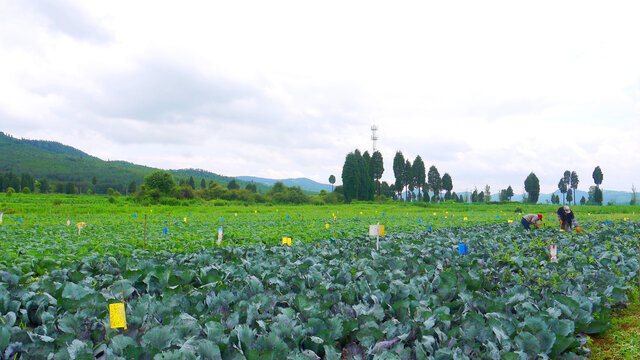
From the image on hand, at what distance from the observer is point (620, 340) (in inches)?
169

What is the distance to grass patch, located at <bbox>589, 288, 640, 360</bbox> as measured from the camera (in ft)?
13.0

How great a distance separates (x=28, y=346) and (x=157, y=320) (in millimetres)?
993

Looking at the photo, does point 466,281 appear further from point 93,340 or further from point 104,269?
point 104,269

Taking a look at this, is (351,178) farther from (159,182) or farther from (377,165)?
(159,182)

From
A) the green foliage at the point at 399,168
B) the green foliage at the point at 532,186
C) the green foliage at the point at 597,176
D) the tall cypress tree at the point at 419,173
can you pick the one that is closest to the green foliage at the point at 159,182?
the green foliage at the point at 399,168

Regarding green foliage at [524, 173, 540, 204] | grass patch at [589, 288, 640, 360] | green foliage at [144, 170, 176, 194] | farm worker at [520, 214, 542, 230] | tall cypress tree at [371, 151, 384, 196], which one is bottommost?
grass patch at [589, 288, 640, 360]

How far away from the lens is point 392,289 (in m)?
4.58

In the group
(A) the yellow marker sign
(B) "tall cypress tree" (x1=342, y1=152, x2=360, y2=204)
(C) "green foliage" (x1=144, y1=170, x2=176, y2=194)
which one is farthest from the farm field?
(B) "tall cypress tree" (x1=342, y1=152, x2=360, y2=204)

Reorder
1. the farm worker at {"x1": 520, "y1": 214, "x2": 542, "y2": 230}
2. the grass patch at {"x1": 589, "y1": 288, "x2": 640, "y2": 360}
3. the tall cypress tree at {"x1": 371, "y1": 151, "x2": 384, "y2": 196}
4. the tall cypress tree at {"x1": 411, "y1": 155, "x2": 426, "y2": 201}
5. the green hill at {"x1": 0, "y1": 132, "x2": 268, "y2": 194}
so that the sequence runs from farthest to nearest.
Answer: the green hill at {"x1": 0, "y1": 132, "x2": 268, "y2": 194}
the tall cypress tree at {"x1": 411, "y1": 155, "x2": 426, "y2": 201}
the tall cypress tree at {"x1": 371, "y1": 151, "x2": 384, "y2": 196}
the farm worker at {"x1": 520, "y1": 214, "x2": 542, "y2": 230}
the grass patch at {"x1": 589, "y1": 288, "x2": 640, "y2": 360}


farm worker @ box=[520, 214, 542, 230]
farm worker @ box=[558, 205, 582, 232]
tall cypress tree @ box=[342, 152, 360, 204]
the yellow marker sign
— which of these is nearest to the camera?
the yellow marker sign

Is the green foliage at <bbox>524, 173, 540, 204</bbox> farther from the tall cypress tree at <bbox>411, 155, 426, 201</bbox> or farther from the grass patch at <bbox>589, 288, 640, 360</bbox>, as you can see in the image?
the grass patch at <bbox>589, 288, 640, 360</bbox>

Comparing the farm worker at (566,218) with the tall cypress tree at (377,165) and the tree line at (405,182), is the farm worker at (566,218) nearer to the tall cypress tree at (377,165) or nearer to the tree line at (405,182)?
the tree line at (405,182)

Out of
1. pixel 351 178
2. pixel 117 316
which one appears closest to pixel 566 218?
pixel 117 316

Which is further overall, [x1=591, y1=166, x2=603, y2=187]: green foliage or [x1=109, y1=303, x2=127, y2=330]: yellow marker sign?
[x1=591, y1=166, x2=603, y2=187]: green foliage
